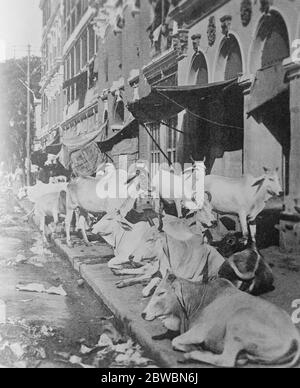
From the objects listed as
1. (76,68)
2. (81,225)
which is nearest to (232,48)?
(81,225)

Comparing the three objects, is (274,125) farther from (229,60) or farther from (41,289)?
(41,289)

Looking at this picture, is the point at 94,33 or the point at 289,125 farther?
the point at 94,33

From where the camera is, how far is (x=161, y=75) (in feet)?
46.8

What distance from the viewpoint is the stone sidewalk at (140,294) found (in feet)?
15.8

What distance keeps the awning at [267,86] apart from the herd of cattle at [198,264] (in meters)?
1.11

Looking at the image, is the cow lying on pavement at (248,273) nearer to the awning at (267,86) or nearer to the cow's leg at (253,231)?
the cow's leg at (253,231)

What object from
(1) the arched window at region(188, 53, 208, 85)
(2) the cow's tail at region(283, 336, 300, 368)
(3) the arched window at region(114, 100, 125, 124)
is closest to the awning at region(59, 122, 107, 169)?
(3) the arched window at region(114, 100, 125, 124)

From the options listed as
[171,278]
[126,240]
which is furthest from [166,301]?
[126,240]

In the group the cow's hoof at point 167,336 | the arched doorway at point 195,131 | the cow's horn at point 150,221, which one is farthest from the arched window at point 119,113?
the cow's hoof at point 167,336

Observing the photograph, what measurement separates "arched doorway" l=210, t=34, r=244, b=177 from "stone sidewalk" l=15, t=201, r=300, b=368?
186 centimetres

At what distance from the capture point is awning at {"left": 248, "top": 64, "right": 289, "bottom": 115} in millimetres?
7434

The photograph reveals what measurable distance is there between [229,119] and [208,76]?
5.55 ft

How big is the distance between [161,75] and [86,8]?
5704mm

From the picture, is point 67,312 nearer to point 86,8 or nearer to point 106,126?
point 106,126
